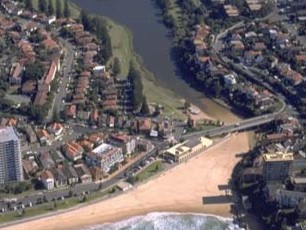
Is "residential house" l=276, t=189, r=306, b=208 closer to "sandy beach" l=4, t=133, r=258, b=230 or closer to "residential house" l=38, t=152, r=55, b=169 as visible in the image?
"sandy beach" l=4, t=133, r=258, b=230

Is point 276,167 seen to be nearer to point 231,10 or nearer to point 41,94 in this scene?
point 41,94

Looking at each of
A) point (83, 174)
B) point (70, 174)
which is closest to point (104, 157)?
point (83, 174)

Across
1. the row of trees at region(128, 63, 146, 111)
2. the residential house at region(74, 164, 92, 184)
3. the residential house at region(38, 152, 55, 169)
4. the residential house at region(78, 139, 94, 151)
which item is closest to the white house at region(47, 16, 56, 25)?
the row of trees at region(128, 63, 146, 111)

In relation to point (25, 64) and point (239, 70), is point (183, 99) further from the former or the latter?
point (25, 64)

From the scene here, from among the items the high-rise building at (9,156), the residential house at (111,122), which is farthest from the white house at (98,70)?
the high-rise building at (9,156)

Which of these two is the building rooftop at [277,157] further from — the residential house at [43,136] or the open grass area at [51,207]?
the residential house at [43,136]

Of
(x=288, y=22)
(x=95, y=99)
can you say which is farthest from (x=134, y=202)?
(x=288, y=22)
